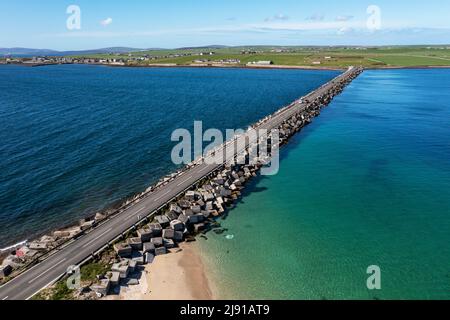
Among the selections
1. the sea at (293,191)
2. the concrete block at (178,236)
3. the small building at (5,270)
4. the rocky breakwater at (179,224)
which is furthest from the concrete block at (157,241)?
the small building at (5,270)

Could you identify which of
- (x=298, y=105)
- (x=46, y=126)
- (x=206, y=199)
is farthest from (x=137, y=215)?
(x=298, y=105)

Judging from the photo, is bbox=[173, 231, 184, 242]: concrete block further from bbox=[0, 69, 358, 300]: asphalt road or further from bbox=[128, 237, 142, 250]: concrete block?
bbox=[0, 69, 358, 300]: asphalt road

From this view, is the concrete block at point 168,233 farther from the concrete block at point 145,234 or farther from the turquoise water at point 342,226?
the turquoise water at point 342,226

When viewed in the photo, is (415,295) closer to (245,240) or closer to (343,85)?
(245,240)

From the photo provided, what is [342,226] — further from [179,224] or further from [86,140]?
[86,140]

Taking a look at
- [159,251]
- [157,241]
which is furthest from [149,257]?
[157,241]
